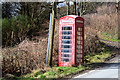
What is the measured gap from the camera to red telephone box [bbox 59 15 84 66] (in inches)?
311

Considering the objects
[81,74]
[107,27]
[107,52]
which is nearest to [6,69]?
[81,74]

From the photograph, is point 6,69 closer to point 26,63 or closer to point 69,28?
point 26,63

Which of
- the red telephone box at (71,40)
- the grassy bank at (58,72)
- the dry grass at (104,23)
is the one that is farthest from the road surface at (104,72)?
the dry grass at (104,23)

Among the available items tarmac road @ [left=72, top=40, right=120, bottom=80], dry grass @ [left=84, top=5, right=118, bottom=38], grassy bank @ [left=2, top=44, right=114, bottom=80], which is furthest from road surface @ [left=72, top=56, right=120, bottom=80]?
dry grass @ [left=84, top=5, right=118, bottom=38]

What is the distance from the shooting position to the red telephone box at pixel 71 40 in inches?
311

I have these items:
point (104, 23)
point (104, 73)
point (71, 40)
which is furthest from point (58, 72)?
point (104, 23)

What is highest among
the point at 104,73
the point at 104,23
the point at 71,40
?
the point at 104,23

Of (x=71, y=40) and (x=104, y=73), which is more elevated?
(x=71, y=40)

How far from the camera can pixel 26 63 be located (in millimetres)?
7891

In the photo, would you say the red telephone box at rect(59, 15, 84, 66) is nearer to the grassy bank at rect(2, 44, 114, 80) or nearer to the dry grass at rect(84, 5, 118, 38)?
the grassy bank at rect(2, 44, 114, 80)

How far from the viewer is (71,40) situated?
Answer: 316 inches

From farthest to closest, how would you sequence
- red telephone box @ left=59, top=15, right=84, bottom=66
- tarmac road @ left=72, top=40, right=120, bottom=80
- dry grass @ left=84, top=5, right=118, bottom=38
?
dry grass @ left=84, top=5, right=118, bottom=38, red telephone box @ left=59, top=15, right=84, bottom=66, tarmac road @ left=72, top=40, right=120, bottom=80

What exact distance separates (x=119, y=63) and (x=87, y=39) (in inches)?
113

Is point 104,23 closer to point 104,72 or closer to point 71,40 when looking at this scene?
point 71,40
